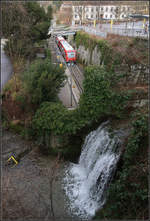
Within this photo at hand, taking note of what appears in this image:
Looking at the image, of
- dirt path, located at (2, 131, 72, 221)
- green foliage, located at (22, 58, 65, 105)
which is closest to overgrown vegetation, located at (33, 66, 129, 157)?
green foliage, located at (22, 58, 65, 105)

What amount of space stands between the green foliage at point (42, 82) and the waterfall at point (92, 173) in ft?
15.4

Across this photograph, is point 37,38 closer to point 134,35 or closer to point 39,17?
point 39,17

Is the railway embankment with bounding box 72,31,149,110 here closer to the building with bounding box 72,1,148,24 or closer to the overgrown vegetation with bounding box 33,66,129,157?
the overgrown vegetation with bounding box 33,66,129,157

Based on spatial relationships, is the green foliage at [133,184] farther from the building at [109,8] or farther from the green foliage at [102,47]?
the building at [109,8]

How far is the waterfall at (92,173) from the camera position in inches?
347

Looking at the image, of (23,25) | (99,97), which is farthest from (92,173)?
(23,25)

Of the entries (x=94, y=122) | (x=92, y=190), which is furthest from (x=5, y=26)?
(x=92, y=190)

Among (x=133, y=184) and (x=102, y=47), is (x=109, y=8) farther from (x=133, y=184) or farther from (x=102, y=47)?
(x=133, y=184)

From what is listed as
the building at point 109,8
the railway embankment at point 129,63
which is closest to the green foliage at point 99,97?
the railway embankment at point 129,63

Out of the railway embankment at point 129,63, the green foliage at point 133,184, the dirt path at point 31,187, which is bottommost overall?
the dirt path at point 31,187

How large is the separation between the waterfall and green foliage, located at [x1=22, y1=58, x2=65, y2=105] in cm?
468

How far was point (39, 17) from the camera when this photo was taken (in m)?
21.8

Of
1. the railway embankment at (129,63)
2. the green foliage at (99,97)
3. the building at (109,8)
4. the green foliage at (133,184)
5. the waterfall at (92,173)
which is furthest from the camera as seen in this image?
the building at (109,8)

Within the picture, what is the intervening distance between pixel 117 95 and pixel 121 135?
8.74ft
